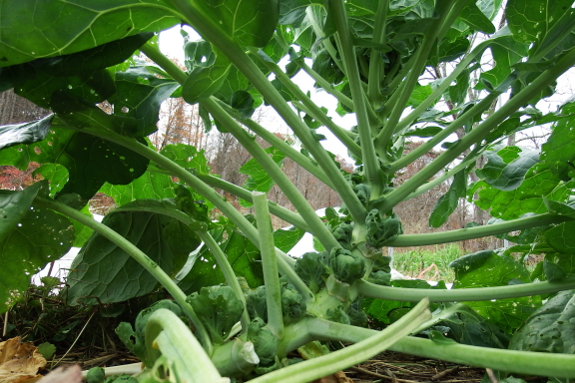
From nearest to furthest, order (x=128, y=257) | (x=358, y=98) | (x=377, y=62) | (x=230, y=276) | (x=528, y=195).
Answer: (x=230, y=276)
(x=358, y=98)
(x=128, y=257)
(x=377, y=62)
(x=528, y=195)

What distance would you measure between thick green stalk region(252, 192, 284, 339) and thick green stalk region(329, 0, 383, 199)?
13.1 inches

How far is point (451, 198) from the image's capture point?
3.60ft

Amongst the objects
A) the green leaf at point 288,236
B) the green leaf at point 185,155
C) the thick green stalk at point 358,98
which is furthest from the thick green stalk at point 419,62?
the green leaf at point 185,155

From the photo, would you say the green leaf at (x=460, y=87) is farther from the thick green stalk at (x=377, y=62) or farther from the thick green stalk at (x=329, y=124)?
the thick green stalk at (x=329, y=124)

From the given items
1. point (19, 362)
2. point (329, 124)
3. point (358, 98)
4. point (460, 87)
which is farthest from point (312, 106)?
point (19, 362)

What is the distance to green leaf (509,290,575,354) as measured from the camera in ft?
2.44

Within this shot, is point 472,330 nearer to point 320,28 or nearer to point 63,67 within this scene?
point 320,28

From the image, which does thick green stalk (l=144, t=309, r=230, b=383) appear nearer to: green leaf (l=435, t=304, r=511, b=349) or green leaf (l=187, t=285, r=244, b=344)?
green leaf (l=187, t=285, r=244, b=344)

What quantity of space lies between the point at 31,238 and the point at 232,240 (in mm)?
439

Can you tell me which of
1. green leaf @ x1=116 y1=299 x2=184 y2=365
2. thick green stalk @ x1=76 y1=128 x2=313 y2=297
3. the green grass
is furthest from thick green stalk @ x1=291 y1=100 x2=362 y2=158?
the green grass

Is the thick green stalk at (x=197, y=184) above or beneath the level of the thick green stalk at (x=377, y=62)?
beneath

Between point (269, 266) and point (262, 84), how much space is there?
323 mm

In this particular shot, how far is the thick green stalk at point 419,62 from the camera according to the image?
762mm

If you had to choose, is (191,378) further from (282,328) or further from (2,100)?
(2,100)
